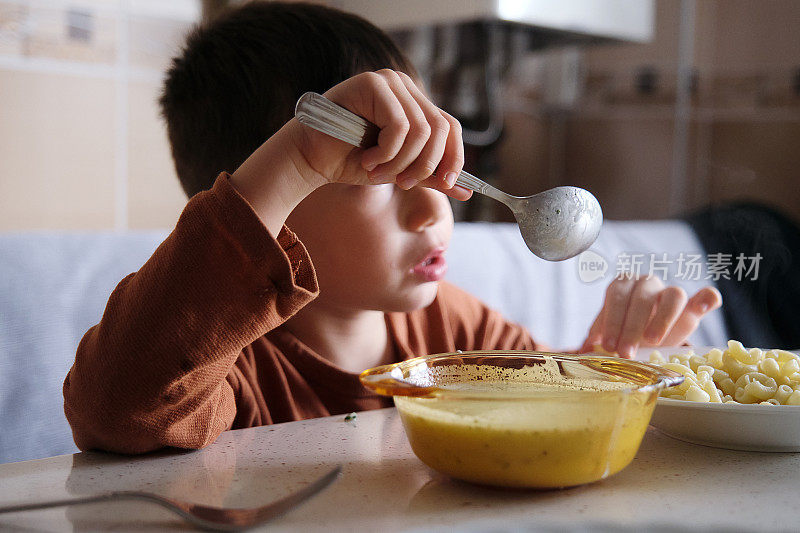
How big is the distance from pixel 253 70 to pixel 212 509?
48cm

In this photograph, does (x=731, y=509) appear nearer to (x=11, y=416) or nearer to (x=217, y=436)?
(x=217, y=436)

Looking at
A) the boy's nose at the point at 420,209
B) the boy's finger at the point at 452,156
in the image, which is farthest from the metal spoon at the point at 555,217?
the boy's nose at the point at 420,209

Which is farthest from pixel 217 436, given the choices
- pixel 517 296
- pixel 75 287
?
pixel 517 296

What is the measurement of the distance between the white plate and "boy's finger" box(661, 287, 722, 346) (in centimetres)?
25

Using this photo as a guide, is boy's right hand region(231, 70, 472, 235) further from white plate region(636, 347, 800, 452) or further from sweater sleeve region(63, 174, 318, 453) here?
white plate region(636, 347, 800, 452)

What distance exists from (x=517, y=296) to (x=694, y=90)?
4.65 feet

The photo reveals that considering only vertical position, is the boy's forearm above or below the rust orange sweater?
above

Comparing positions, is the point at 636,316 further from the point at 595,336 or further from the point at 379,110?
the point at 379,110

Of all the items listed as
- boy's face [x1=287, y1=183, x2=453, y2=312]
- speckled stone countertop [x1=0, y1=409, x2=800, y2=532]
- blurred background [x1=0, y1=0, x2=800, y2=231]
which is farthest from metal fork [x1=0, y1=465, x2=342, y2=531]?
blurred background [x1=0, y1=0, x2=800, y2=231]

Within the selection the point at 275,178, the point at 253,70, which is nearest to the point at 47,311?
the point at 253,70

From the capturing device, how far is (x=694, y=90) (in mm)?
2418

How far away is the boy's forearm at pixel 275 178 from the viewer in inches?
19.8

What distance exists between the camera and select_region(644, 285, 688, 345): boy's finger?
28.7 inches

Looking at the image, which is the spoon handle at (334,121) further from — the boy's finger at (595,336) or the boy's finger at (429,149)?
the boy's finger at (595,336)
